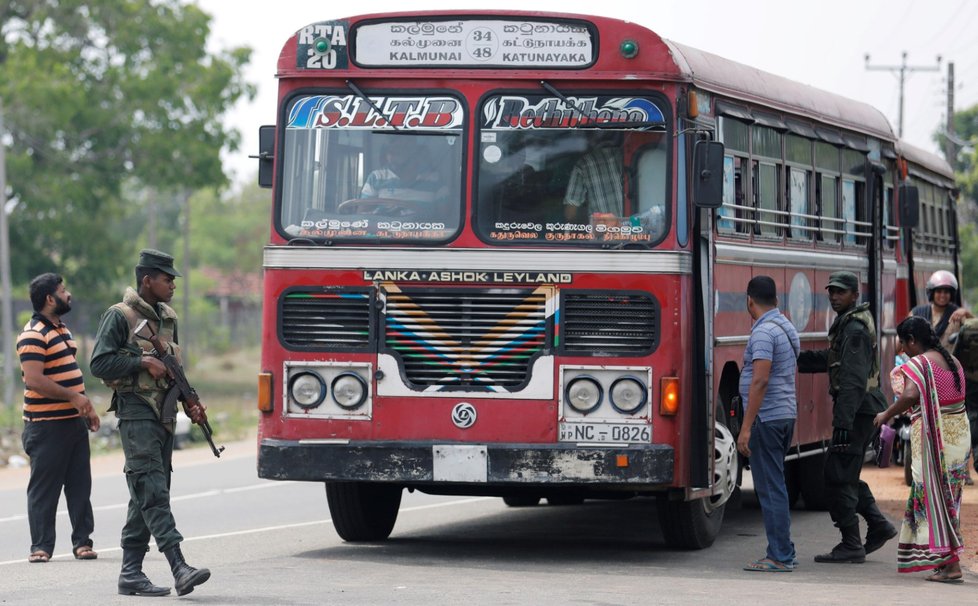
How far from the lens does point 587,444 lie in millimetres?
10461

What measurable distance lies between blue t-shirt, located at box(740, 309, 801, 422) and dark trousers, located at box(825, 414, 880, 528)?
22.9 inches

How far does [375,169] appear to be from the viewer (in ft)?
35.2

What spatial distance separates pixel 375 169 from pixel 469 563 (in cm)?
251

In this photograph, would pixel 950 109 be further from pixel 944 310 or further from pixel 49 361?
pixel 49 361

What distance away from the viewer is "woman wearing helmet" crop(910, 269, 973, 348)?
15.5 m

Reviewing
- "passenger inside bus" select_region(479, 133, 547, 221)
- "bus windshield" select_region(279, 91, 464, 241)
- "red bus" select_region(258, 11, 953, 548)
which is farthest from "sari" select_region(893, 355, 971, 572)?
"bus windshield" select_region(279, 91, 464, 241)

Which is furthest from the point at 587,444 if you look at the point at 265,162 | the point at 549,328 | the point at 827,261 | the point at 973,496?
the point at 973,496

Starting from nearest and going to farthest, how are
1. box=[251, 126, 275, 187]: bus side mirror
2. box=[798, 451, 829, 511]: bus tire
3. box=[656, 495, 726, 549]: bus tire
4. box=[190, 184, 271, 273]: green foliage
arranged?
box=[251, 126, 275, 187]: bus side mirror → box=[656, 495, 726, 549]: bus tire → box=[798, 451, 829, 511]: bus tire → box=[190, 184, 271, 273]: green foliage

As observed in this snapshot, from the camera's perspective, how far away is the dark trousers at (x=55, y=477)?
1127 cm

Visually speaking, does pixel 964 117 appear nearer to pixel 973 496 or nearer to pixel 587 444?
pixel 973 496

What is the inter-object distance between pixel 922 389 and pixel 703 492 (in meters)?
1.49

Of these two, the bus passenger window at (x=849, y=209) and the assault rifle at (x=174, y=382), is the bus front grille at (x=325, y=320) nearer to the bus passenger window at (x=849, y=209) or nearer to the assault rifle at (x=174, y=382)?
the assault rifle at (x=174, y=382)

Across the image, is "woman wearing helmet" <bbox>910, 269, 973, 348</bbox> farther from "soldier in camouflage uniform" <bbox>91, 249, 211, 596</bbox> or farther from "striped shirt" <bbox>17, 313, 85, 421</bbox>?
"soldier in camouflage uniform" <bbox>91, 249, 211, 596</bbox>

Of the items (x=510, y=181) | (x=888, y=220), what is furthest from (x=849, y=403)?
(x=888, y=220)
